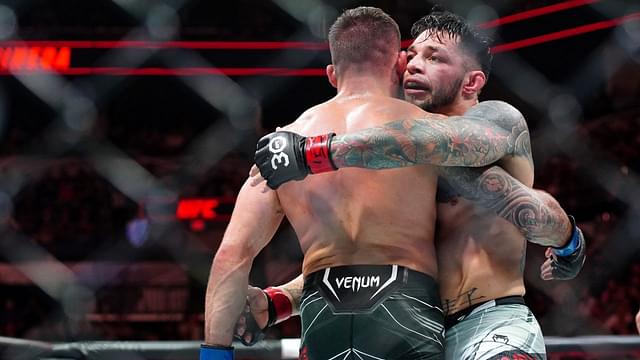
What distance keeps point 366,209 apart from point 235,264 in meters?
0.29

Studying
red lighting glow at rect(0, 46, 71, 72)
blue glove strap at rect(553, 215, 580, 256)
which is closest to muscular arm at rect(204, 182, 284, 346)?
blue glove strap at rect(553, 215, 580, 256)

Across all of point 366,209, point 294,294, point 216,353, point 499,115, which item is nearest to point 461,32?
point 499,115

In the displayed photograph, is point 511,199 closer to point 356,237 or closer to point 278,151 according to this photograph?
point 356,237

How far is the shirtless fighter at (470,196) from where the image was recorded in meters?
1.62

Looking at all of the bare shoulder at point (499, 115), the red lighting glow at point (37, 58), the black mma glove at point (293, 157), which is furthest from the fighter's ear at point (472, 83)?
the red lighting glow at point (37, 58)

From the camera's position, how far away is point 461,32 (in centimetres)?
192

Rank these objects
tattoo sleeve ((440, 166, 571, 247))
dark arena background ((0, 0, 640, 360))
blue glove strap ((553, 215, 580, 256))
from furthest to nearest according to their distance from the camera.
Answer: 1. dark arena background ((0, 0, 640, 360))
2. blue glove strap ((553, 215, 580, 256))
3. tattoo sleeve ((440, 166, 571, 247))

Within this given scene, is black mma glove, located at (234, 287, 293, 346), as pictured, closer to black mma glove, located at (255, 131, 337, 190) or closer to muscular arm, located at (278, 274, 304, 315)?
muscular arm, located at (278, 274, 304, 315)

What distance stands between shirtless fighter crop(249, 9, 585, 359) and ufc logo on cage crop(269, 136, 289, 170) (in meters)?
0.01

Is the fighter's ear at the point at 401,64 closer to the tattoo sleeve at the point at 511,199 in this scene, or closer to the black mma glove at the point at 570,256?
the tattoo sleeve at the point at 511,199

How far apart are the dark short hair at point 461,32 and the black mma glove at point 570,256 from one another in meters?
0.39

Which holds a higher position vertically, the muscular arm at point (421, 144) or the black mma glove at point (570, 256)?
the muscular arm at point (421, 144)

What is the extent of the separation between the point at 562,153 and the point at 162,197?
7.76ft

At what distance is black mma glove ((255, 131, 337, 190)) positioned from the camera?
5.20 feet
